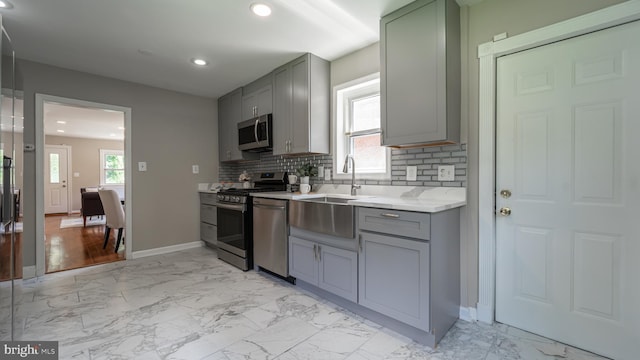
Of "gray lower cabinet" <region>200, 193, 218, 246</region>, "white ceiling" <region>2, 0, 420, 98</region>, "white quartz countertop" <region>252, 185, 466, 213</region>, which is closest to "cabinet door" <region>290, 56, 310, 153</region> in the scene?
"white ceiling" <region>2, 0, 420, 98</region>

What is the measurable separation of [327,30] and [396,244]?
191 centimetres

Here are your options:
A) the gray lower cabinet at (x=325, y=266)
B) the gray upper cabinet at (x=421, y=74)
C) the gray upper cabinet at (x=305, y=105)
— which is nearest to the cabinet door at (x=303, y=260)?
the gray lower cabinet at (x=325, y=266)

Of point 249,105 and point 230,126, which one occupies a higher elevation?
point 249,105

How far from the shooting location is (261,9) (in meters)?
2.17

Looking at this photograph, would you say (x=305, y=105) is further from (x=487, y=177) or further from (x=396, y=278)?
(x=396, y=278)

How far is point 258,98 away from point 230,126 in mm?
830

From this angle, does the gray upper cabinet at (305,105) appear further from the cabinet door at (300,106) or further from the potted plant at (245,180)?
the potted plant at (245,180)

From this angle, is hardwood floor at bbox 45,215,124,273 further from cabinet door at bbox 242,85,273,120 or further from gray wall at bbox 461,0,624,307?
gray wall at bbox 461,0,624,307

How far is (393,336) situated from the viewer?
1.87m

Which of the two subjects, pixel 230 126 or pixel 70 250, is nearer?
pixel 70 250

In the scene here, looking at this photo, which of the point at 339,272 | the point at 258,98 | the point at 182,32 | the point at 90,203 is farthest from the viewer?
the point at 90,203

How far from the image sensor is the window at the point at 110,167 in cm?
894

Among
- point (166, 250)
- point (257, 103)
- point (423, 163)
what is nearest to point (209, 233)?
point (166, 250)

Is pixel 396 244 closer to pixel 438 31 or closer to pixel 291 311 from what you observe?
pixel 291 311
